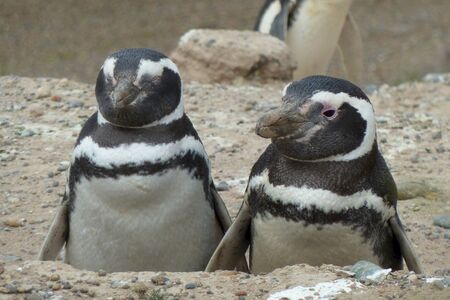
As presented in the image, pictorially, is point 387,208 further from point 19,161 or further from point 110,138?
point 19,161

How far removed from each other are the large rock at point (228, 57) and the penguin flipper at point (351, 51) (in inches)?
101

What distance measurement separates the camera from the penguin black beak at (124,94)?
423 cm

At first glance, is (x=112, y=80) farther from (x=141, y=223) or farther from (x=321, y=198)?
(x=321, y=198)

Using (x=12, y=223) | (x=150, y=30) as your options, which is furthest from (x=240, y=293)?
(x=150, y=30)

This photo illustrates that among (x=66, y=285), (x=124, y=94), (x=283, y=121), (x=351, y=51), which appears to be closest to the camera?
(x=66, y=285)

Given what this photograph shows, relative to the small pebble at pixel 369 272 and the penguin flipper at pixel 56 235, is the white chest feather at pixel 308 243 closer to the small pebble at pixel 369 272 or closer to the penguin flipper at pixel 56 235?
the small pebble at pixel 369 272

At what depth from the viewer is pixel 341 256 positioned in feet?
13.6

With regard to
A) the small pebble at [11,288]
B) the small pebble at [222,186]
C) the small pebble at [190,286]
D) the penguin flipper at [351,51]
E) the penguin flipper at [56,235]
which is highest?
the small pebble at [11,288]

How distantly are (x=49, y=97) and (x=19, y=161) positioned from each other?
97 centimetres

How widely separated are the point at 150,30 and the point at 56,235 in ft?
29.0

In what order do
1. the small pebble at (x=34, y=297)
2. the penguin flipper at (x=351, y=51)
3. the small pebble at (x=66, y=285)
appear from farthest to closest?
the penguin flipper at (x=351, y=51) < the small pebble at (x=66, y=285) < the small pebble at (x=34, y=297)

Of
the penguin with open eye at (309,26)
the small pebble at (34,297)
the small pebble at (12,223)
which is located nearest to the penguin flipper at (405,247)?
the small pebble at (34,297)

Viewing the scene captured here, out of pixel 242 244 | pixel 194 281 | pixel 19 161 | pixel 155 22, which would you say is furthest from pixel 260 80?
pixel 155 22

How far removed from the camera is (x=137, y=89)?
4.29 metres
